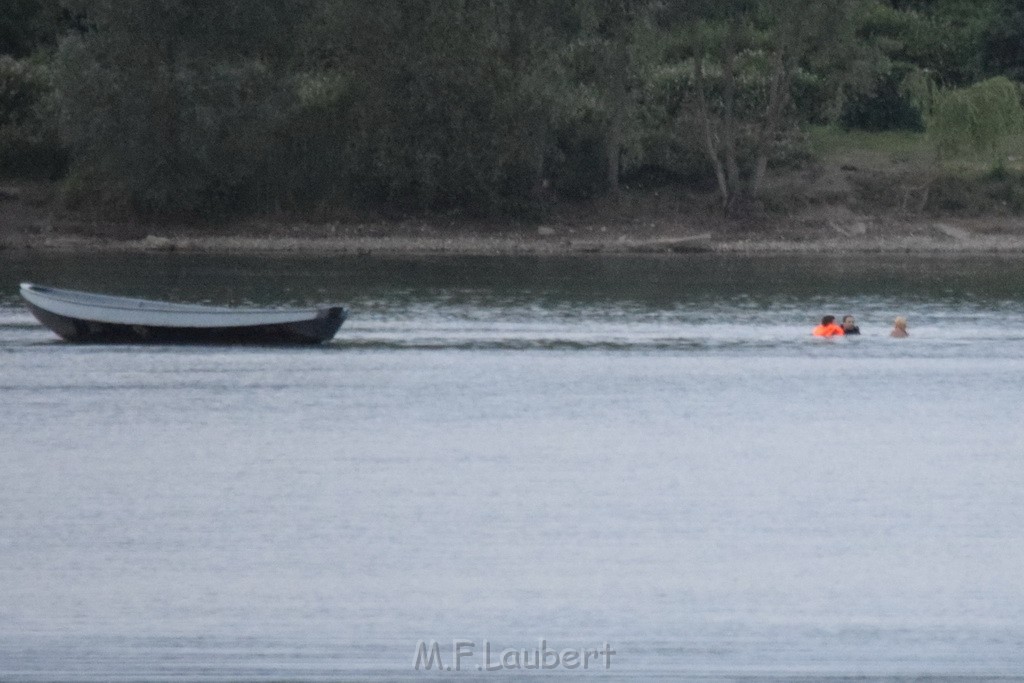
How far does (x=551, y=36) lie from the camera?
87062 millimetres

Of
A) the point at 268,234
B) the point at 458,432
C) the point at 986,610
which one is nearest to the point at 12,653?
the point at 986,610

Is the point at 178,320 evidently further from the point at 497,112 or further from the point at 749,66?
the point at 749,66

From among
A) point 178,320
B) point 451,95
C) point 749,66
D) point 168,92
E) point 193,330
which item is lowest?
point 193,330

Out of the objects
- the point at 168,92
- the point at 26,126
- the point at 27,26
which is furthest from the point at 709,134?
the point at 27,26

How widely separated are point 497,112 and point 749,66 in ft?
38.8

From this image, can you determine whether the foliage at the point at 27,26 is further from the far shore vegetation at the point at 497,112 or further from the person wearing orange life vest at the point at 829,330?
the person wearing orange life vest at the point at 829,330

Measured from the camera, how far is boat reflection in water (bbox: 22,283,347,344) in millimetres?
52031

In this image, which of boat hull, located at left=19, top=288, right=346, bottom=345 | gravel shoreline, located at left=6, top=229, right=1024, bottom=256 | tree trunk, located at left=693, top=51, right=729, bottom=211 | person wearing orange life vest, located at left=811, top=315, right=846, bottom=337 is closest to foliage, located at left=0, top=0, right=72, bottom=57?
gravel shoreline, located at left=6, top=229, right=1024, bottom=256

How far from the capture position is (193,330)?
52.3 metres

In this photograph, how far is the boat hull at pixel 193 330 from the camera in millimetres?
52312

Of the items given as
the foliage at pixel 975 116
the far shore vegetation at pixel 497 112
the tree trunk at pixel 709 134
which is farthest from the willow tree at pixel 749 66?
the foliage at pixel 975 116

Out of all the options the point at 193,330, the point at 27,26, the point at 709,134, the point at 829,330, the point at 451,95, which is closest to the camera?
the point at 193,330

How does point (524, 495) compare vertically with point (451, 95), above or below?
below

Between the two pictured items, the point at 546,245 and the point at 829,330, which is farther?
the point at 546,245
